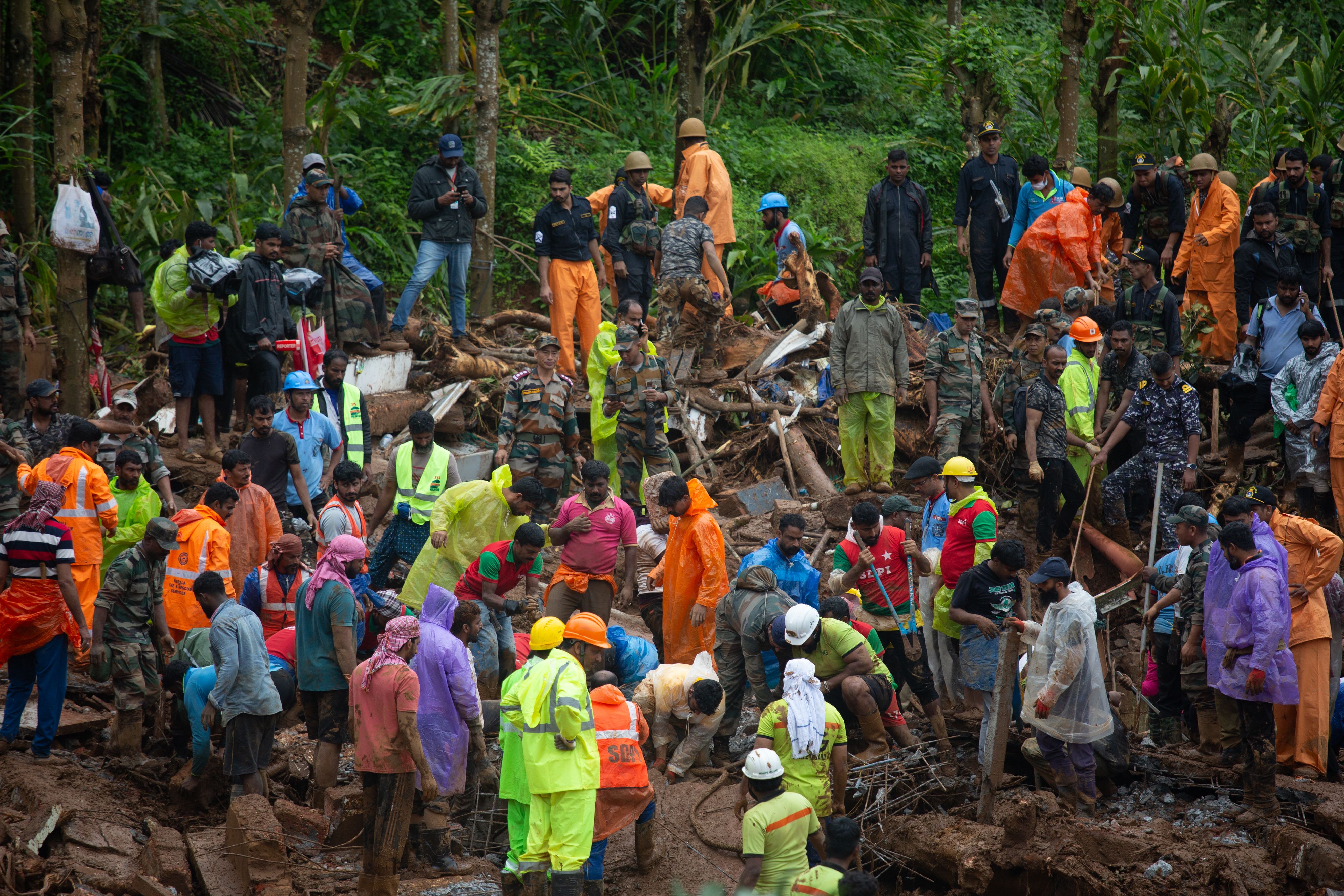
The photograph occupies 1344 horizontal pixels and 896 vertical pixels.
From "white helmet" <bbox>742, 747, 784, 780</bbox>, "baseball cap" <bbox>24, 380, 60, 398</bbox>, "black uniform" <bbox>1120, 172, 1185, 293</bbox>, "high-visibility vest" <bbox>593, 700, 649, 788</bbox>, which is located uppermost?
"black uniform" <bbox>1120, 172, 1185, 293</bbox>

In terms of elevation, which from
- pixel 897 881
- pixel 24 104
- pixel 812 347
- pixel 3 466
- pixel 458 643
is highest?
pixel 24 104

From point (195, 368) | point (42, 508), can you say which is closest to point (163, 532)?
point (42, 508)

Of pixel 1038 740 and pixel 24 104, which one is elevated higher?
pixel 24 104

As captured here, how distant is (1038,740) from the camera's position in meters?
7.44

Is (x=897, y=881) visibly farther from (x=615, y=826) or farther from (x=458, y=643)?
(x=458, y=643)

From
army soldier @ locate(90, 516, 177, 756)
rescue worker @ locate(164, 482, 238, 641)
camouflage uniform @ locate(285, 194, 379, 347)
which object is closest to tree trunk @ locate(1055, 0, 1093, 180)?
camouflage uniform @ locate(285, 194, 379, 347)

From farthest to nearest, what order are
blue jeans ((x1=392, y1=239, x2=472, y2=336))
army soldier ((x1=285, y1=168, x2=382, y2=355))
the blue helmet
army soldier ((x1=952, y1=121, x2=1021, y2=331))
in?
army soldier ((x1=952, y1=121, x2=1021, y2=331)) → blue jeans ((x1=392, y1=239, x2=472, y2=336)) → army soldier ((x1=285, y1=168, x2=382, y2=355)) → the blue helmet

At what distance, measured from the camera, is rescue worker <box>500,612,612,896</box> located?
→ 643 centimetres

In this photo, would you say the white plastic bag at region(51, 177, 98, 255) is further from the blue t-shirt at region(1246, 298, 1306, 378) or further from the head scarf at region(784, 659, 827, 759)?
the blue t-shirt at region(1246, 298, 1306, 378)

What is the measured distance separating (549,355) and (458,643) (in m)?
3.65

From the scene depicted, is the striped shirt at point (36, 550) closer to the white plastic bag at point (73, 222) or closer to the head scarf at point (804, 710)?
the white plastic bag at point (73, 222)

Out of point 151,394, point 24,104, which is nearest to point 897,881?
point 151,394

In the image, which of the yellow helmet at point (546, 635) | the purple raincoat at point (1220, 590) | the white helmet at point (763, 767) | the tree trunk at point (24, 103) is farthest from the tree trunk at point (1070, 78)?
the tree trunk at point (24, 103)

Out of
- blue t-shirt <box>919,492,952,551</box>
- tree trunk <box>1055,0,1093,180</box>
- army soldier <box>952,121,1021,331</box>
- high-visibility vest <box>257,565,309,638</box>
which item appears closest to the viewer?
high-visibility vest <box>257,565,309,638</box>
